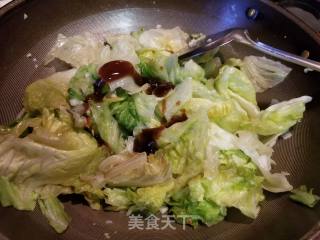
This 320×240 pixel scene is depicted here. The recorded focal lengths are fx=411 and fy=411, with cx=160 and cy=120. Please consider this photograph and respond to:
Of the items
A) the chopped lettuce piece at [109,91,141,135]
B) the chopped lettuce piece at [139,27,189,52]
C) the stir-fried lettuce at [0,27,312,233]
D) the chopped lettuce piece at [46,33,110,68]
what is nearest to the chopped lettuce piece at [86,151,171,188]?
the stir-fried lettuce at [0,27,312,233]

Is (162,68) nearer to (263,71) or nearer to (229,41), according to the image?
(229,41)

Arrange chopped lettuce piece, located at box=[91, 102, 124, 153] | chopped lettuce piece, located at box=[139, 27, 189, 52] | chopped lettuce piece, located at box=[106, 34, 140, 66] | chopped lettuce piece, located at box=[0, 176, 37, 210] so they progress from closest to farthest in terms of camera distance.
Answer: chopped lettuce piece, located at box=[0, 176, 37, 210]
chopped lettuce piece, located at box=[91, 102, 124, 153]
chopped lettuce piece, located at box=[106, 34, 140, 66]
chopped lettuce piece, located at box=[139, 27, 189, 52]

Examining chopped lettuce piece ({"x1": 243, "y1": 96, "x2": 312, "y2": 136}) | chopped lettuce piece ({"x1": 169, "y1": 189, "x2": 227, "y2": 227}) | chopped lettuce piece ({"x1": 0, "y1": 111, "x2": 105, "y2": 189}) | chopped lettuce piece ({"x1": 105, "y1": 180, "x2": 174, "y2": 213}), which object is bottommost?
chopped lettuce piece ({"x1": 169, "y1": 189, "x2": 227, "y2": 227})

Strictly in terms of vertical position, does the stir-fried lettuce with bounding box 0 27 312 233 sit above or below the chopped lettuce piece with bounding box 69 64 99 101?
below

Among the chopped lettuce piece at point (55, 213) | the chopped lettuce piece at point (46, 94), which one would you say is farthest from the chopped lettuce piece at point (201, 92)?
the chopped lettuce piece at point (55, 213)

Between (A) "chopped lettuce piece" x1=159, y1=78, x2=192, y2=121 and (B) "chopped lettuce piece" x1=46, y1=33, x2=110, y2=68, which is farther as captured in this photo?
Answer: (B) "chopped lettuce piece" x1=46, y1=33, x2=110, y2=68

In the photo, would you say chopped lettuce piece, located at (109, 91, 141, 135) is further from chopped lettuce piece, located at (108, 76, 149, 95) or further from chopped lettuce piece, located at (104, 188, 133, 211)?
chopped lettuce piece, located at (104, 188, 133, 211)

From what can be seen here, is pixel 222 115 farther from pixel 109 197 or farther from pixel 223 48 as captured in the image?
pixel 109 197

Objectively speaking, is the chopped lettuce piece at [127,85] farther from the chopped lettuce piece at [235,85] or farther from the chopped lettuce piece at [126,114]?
the chopped lettuce piece at [235,85]

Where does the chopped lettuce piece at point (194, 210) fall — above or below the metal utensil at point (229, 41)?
below
